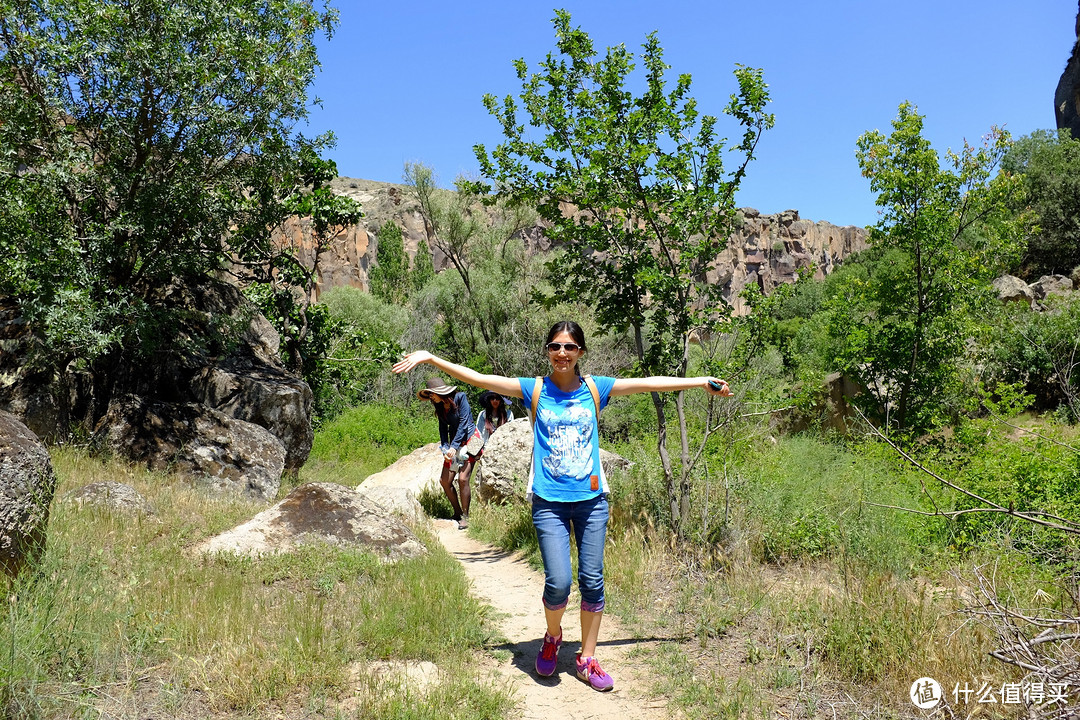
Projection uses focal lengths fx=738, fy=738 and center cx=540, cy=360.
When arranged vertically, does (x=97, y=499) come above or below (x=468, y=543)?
above

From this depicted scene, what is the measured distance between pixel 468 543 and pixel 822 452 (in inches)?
228

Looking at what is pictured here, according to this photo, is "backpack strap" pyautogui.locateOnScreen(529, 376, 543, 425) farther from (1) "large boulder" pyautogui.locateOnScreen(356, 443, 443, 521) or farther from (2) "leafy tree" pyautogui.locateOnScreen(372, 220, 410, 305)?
(2) "leafy tree" pyautogui.locateOnScreen(372, 220, 410, 305)

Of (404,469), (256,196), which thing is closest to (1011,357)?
(404,469)

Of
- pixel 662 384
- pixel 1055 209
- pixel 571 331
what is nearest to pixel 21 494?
pixel 571 331

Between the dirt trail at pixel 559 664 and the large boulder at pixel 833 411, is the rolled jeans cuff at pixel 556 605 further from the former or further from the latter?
the large boulder at pixel 833 411

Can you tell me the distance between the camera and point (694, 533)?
6.20m

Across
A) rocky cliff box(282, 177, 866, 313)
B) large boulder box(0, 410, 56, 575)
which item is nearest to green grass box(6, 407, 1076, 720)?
large boulder box(0, 410, 56, 575)

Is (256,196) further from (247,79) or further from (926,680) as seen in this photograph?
(926,680)

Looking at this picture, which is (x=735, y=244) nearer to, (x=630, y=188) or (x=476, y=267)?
(x=476, y=267)

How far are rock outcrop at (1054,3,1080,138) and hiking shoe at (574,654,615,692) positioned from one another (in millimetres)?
61971

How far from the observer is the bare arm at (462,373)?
391cm

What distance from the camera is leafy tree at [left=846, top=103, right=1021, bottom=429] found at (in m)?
13.3

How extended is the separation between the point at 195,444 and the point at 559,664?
6604 millimetres

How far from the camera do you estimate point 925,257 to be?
13664 mm
